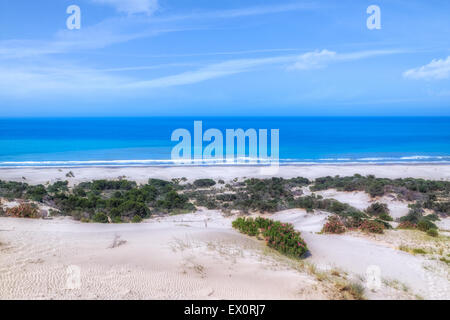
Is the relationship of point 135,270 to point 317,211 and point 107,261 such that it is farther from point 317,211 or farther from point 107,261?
point 317,211

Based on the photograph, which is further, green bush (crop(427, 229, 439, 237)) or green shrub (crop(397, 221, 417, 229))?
green shrub (crop(397, 221, 417, 229))

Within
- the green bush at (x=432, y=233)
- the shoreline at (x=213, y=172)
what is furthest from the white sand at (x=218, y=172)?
the green bush at (x=432, y=233)

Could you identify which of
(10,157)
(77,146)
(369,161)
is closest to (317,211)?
(369,161)

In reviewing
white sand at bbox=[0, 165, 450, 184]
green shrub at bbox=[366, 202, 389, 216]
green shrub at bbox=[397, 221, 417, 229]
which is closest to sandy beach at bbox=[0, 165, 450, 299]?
green shrub at bbox=[397, 221, 417, 229]

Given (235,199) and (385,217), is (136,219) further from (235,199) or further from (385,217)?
(385,217)

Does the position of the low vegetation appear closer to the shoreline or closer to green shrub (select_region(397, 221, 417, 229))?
green shrub (select_region(397, 221, 417, 229))

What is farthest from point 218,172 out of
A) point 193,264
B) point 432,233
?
point 193,264
